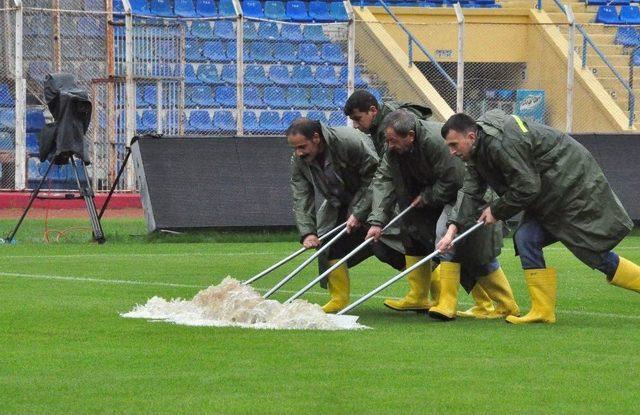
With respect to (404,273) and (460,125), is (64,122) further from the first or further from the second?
(460,125)

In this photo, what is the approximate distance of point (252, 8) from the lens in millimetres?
30875

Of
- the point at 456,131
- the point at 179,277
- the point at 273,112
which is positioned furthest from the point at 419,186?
the point at 273,112

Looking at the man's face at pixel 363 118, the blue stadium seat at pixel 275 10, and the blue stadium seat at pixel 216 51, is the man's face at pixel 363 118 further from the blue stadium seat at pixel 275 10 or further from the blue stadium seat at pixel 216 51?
the blue stadium seat at pixel 275 10

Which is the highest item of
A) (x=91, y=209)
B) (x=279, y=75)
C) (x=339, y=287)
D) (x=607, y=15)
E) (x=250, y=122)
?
(x=607, y=15)

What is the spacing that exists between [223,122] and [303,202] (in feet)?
46.2

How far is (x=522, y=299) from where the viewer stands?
13.4 m

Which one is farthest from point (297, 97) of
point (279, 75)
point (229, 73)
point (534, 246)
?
point (534, 246)

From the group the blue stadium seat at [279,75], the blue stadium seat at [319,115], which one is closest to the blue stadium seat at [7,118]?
the blue stadium seat at [279,75]

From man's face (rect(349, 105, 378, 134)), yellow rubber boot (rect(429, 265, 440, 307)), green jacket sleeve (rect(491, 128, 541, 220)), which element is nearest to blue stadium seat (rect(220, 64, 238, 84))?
yellow rubber boot (rect(429, 265, 440, 307))

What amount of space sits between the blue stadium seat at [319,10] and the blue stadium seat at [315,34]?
12.7 ft

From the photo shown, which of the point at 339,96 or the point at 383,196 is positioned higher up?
the point at 339,96

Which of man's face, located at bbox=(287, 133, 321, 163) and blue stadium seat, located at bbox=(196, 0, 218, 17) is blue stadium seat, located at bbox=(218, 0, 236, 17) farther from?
man's face, located at bbox=(287, 133, 321, 163)

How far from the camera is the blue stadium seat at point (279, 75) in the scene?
88.5 ft

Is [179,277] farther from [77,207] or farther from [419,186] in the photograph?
[77,207]
